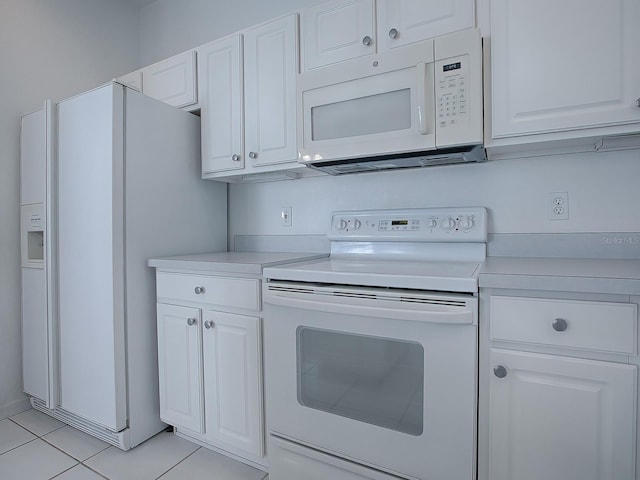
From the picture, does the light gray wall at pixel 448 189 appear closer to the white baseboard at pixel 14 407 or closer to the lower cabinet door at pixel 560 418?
the lower cabinet door at pixel 560 418

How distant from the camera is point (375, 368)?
3.84 ft

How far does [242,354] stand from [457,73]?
4.61 feet

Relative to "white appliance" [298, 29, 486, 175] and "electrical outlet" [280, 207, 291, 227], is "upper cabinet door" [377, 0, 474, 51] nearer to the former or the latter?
"white appliance" [298, 29, 486, 175]

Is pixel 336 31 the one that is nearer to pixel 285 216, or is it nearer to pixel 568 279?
pixel 285 216

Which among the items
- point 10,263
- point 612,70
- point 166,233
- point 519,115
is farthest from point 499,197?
point 10,263

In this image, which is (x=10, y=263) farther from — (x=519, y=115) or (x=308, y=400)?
(x=519, y=115)

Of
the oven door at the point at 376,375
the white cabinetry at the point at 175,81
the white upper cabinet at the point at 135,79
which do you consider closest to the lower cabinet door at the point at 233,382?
the oven door at the point at 376,375

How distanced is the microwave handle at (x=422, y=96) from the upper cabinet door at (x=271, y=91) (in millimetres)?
627

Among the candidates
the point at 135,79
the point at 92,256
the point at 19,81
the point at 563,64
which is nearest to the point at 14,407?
the point at 92,256

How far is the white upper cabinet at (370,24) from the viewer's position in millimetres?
1322

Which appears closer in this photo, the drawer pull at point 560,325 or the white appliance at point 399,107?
the drawer pull at point 560,325

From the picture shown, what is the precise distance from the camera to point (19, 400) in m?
2.03

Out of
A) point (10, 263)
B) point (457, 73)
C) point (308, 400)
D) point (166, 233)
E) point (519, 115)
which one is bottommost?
point (308, 400)

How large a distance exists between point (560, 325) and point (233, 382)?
1238 millimetres
